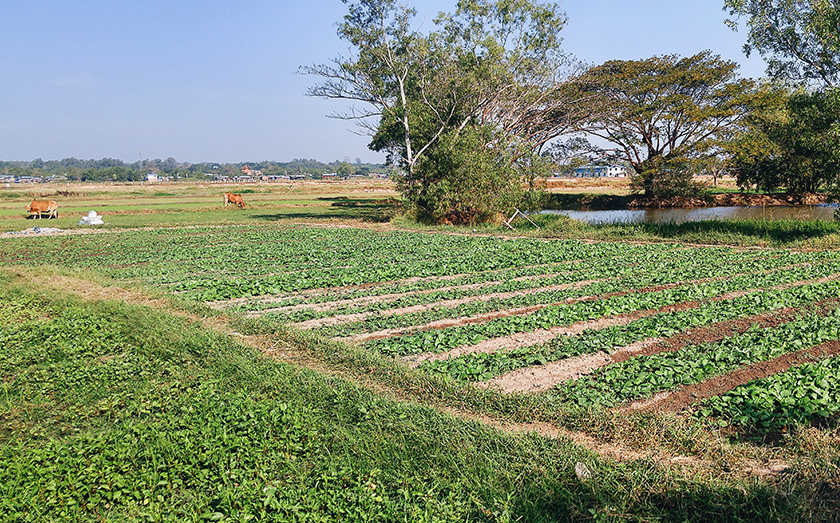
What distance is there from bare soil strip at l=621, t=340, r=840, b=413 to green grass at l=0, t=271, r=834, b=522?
59.9 inches

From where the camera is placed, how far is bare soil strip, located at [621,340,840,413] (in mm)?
6676

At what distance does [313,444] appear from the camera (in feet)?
18.9

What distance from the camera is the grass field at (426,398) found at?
484 cm

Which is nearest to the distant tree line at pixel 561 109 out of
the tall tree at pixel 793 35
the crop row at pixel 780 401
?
the tall tree at pixel 793 35

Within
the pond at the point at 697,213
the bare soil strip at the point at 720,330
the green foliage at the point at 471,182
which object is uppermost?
the green foliage at the point at 471,182

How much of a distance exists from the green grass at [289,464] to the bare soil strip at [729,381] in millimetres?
1521

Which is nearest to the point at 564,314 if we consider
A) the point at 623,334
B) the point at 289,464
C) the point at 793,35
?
the point at 623,334

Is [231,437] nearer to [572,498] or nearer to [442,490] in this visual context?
[442,490]

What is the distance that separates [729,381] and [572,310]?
3.65 meters

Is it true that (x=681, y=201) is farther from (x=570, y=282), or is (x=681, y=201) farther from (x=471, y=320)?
(x=471, y=320)

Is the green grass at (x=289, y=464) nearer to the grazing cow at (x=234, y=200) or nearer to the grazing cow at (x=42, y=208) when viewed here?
the grazing cow at (x=42, y=208)

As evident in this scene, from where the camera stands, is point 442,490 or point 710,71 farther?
point 710,71

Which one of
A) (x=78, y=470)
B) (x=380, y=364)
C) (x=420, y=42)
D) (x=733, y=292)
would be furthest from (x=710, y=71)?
(x=78, y=470)

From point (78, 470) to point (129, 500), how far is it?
688mm
